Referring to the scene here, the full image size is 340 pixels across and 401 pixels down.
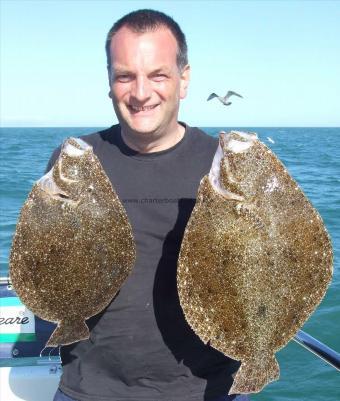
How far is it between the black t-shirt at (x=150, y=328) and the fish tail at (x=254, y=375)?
294mm

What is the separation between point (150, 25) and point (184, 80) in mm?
421

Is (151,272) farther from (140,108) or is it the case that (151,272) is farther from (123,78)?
(123,78)

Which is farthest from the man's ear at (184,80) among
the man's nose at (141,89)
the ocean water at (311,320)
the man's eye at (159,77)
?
the ocean water at (311,320)

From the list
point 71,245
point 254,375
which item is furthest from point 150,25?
point 254,375

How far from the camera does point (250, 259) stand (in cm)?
301

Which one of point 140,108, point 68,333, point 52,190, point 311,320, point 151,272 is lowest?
point 311,320

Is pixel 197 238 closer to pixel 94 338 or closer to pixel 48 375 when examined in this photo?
pixel 94 338

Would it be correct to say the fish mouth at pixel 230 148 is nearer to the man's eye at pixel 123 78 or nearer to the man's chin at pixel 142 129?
the man's chin at pixel 142 129

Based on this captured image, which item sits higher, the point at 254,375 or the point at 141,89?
the point at 141,89

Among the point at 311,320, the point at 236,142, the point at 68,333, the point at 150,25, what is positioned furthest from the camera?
the point at 311,320

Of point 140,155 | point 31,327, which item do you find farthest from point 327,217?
point 140,155

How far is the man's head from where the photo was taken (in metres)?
3.11

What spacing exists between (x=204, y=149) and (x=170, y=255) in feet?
2.37

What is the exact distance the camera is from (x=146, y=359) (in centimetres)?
329
